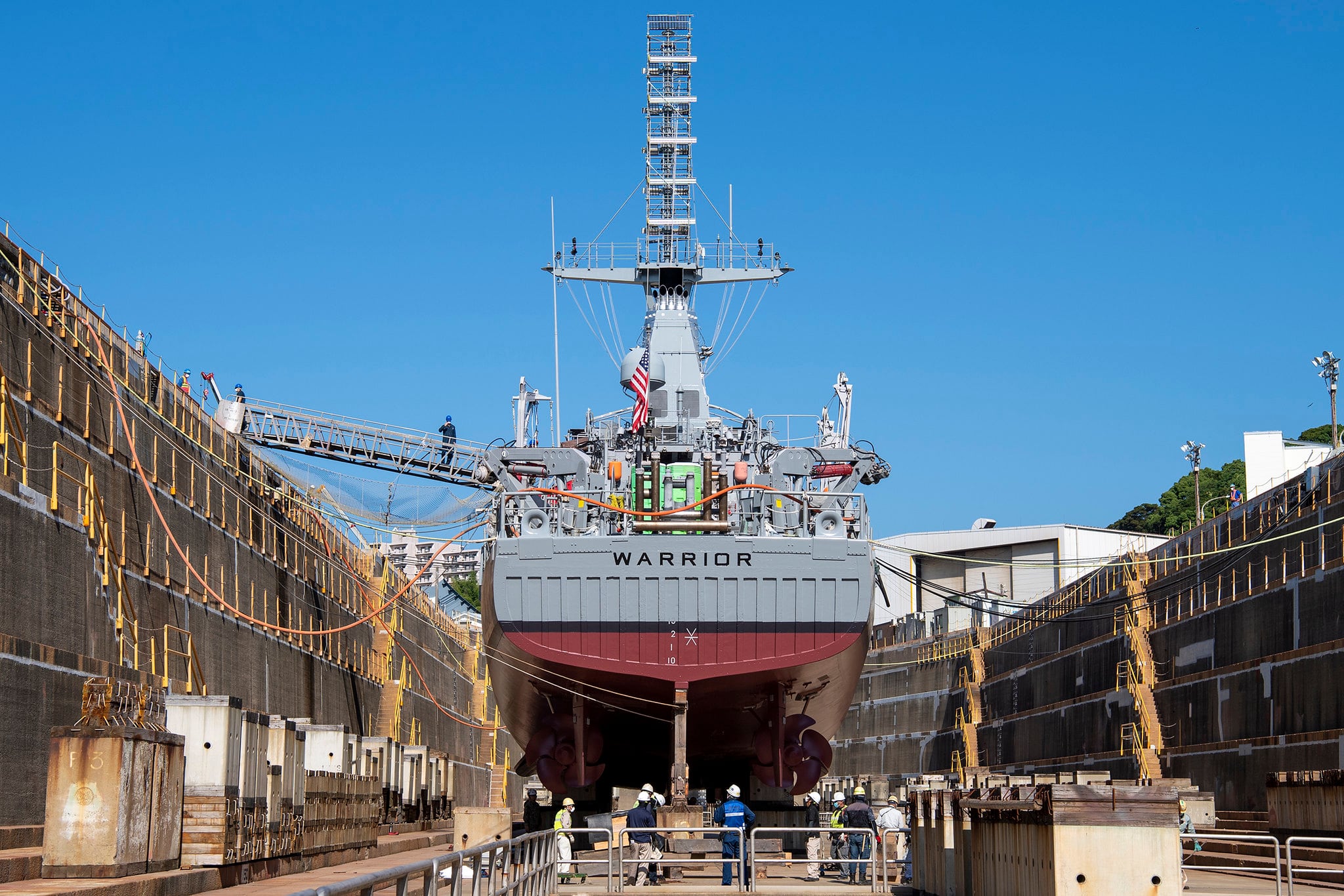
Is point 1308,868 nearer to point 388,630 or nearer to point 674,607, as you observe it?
point 674,607

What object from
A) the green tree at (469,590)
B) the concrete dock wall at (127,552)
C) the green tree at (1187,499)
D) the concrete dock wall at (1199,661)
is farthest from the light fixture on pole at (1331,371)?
the green tree at (469,590)

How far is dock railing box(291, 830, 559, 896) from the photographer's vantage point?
728 centimetres

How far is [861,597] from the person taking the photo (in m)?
28.6

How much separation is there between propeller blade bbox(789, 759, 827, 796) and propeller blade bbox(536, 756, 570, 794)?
4520 mm

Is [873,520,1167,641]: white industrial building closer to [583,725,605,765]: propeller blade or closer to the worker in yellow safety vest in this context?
[583,725,605,765]: propeller blade

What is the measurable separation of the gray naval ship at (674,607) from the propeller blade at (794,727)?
0.11ft

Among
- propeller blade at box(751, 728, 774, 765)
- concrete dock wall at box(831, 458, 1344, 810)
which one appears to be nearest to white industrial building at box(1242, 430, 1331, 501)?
concrete dock wall at box(831, 458, 1344, 810)

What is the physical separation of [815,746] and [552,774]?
17.2 feet

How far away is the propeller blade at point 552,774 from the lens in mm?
29797

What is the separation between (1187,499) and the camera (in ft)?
374

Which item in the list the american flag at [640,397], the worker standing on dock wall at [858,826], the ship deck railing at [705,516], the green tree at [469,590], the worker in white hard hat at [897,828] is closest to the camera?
the worker standing on dock wall at [858,826]

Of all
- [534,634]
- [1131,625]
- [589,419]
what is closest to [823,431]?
[589,419]

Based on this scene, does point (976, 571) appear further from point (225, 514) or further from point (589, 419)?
point (225, 514)

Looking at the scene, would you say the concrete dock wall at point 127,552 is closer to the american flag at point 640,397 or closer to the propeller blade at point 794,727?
the american flag at point 640,397
